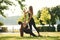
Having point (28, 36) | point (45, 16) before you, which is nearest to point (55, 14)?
point (45, 16)

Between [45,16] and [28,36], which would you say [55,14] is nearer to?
[45,16]

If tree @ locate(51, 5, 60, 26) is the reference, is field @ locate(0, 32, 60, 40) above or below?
below

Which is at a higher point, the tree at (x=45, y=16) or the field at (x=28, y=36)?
the tree at (x=45, y=16)

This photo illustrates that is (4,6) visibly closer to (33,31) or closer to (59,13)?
(33,31)

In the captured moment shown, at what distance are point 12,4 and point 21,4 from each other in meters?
0.10

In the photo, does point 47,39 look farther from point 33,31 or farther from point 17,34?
point 17,34

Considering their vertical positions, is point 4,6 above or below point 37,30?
above

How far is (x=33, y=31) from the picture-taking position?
166 centimetres

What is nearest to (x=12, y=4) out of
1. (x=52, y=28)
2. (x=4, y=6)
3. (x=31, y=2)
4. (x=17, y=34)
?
(x=4, y=6)

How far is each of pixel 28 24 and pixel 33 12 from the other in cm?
14

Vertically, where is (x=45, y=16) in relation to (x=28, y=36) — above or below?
above

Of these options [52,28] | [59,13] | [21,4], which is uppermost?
[21,4]

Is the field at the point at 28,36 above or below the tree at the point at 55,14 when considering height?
below

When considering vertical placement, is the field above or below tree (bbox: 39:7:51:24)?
below
